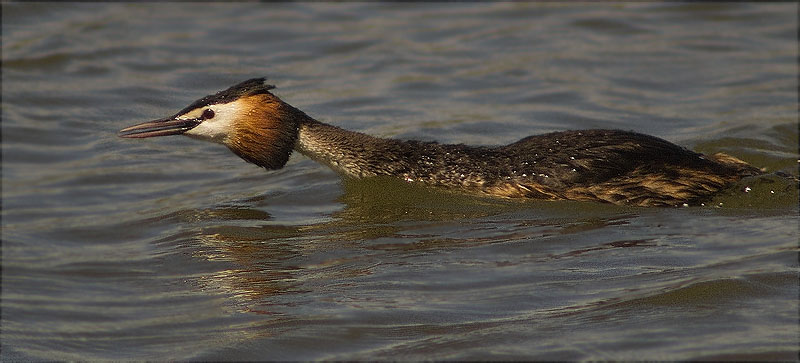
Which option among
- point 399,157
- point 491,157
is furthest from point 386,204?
point 491,157

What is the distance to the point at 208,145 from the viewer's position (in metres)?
11.9

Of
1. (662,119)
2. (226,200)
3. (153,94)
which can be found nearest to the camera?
(226,200)

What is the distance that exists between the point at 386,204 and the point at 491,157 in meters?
0.91

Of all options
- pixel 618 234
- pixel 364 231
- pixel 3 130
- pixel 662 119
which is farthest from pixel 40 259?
pixel 662 119

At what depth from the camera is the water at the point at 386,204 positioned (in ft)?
21.9

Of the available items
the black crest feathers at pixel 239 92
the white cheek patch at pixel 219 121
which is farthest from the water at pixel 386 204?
the black crest feathers at pixel 239 92

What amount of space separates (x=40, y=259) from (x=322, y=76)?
192 inches

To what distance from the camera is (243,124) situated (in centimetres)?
948

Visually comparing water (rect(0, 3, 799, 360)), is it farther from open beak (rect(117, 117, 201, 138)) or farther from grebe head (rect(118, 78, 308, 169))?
open beak (rect(117, 117, 201, 138))

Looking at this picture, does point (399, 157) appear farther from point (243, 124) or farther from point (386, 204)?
point (243, 124)

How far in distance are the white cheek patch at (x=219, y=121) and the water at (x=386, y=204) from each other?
2.20 ft

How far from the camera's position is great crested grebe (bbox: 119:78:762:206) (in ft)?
29.0

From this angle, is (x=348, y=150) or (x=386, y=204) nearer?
(x=386, y=204)

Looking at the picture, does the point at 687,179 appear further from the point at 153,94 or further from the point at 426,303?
the point at 153,94
